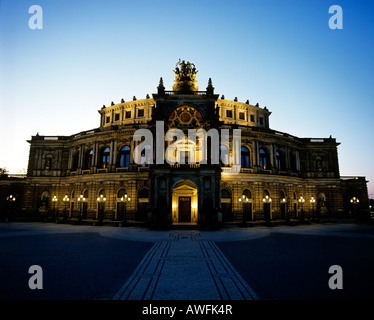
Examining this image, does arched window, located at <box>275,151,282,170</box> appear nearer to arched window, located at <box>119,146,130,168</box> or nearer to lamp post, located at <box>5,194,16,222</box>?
arched window, located at <box>119,146,130,168</box>

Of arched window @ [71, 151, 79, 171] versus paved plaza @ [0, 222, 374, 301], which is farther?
arched window @ [71, 151, 79, 171]

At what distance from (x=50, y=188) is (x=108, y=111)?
57.0ft

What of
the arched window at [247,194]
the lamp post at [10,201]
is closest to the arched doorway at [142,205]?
the arched window at [247,194]

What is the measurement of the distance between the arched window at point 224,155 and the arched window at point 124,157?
14.4 metres

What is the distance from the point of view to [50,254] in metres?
11.6

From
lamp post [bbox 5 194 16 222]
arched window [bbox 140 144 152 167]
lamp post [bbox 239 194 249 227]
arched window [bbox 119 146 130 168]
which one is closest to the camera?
lamp post [bbox 239 194 249 227]

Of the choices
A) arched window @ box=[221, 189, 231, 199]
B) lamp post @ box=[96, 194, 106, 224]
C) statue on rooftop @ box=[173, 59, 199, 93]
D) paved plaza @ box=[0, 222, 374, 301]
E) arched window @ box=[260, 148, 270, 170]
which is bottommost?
paved plaza @ box=[0, 222, 374, 301]

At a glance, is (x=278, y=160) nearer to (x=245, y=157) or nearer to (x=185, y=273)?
(x=245, y=157)

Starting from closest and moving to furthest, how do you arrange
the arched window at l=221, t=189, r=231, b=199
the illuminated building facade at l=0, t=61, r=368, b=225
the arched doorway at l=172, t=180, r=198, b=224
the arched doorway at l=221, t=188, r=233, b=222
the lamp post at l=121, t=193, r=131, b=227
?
the illuminated building facade at l=0, t=61, r=368, b=225
the lamp post at l=121, t=193, r=131, b=227
the arched doorway at l=221, t=188, r=233, b=222
the arched doorway at l=172, t=180, r=198, b=224
the arched window at l=221, t=189, r=231, b=199

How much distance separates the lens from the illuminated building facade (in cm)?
2552

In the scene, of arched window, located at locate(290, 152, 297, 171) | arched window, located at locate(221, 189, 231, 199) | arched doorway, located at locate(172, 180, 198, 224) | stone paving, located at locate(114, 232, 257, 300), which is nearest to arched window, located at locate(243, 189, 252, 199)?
arched window, located at locate(221, 189, 231, 199)

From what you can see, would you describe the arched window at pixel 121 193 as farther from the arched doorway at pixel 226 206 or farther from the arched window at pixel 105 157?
the arched doorway at pixel 226 206

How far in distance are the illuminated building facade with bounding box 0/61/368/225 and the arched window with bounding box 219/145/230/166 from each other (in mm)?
146
